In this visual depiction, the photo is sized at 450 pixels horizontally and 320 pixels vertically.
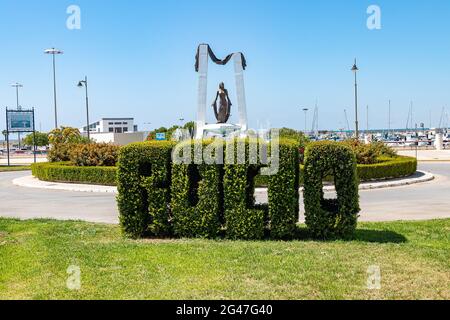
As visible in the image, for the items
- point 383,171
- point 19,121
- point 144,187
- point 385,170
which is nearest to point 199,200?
point 144,187

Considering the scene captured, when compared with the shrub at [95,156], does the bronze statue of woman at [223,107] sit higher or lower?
higher

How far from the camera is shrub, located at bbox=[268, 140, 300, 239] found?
30.8ft

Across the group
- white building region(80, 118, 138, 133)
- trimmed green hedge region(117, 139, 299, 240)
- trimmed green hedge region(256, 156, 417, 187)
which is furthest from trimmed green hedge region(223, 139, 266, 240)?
white building region(80, 118, 138, 133)

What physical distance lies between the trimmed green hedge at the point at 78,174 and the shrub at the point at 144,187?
12.9 meters

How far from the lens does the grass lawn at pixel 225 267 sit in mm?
6320

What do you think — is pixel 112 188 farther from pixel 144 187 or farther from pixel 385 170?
pixel 144 187

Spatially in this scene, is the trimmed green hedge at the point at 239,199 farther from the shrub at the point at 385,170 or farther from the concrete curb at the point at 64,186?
the shrub at the point at 385,170

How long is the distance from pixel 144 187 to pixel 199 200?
1.09 metres

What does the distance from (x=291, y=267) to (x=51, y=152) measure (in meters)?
26.6

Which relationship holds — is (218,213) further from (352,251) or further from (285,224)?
(352,251)

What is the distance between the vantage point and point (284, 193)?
371 inches

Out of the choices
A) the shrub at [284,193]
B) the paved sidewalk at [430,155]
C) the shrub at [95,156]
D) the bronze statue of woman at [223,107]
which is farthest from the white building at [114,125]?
the shrub at [284,193]
